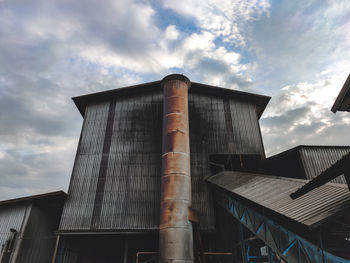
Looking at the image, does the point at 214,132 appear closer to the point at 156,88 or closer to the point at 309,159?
the point at 156,88

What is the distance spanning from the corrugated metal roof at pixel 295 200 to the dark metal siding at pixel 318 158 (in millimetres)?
3737

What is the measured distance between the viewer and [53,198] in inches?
658

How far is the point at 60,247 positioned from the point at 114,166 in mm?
6495

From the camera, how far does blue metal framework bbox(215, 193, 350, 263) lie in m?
6.66

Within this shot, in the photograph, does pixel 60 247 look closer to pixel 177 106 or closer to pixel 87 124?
pixel 87 124

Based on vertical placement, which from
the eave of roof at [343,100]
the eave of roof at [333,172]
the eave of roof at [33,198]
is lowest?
the eave of roof at [333,172]

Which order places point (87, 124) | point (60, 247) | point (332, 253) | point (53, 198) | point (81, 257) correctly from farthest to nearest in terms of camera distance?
point (87, 124)
point (81, 257)
point (53, 198)
point (60, 247)
point (332, 253)

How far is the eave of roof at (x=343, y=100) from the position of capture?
29.0ft

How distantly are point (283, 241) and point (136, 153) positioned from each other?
485 inches

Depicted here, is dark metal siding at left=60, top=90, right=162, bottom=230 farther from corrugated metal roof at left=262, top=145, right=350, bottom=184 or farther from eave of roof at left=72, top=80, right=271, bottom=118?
corrugated metal roof at left=262, top=145, right=350, bottom=184

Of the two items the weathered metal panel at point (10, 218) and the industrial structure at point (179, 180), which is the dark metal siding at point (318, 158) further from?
the weathered metal panel at point (10, 218)

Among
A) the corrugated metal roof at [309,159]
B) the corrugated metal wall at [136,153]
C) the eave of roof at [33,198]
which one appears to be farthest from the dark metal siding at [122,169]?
the corrugated metal roof at [309,159]

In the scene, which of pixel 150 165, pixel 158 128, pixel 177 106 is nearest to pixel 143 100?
pixel 158 128

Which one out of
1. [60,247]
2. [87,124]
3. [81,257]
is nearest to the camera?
[60,247]
